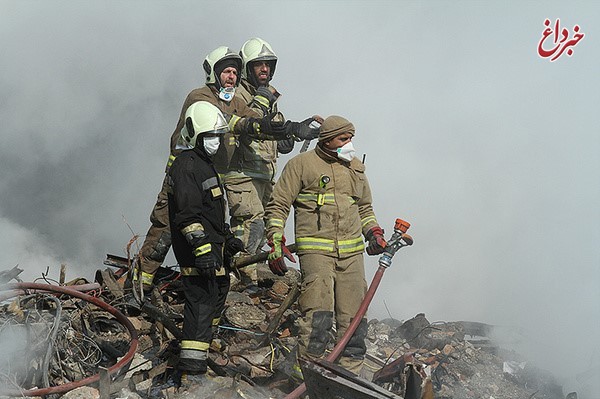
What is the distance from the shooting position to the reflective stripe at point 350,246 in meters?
5.16

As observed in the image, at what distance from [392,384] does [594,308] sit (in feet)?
19.6

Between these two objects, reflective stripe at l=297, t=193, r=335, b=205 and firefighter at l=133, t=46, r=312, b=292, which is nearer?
reflective stripe at l=297, t=193, r=335, b=205

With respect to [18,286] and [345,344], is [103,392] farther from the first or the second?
[345,344]

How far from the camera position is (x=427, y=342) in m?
7.13

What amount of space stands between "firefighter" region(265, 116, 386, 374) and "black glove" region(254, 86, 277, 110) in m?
1.72

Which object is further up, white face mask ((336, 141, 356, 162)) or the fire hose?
white face mask ((336, 141, 356, 162))

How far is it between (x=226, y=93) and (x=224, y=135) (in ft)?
1.29

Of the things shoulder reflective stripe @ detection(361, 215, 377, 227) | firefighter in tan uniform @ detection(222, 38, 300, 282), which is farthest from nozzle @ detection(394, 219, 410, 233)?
firefighter in tan uniform @ detection(222, 38, 300, 282)

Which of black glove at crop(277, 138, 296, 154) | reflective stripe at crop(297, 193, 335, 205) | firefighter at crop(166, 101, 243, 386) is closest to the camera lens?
firefighter at crop(166, 101, 243, 386)

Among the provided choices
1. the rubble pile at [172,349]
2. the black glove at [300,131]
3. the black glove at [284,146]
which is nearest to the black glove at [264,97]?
the black glove at [284,146]

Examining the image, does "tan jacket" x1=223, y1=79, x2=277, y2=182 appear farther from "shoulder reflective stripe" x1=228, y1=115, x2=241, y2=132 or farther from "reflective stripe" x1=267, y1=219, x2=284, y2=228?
"reflective stripe" x1=267, y1=219, x2=284, y2=228

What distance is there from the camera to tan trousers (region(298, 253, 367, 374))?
16.5 feet

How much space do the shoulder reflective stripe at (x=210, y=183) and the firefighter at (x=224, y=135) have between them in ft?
3.79

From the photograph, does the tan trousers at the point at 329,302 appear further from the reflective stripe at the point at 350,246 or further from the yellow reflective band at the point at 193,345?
the yellow reflective band at the point at 193,345
